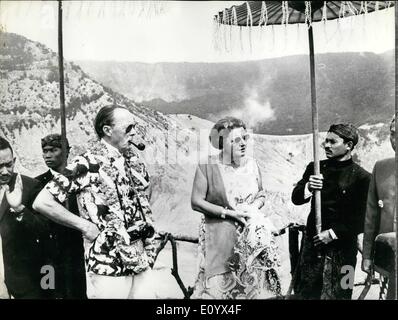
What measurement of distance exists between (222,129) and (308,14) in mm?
1104

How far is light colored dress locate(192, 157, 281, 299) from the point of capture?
5.84 m

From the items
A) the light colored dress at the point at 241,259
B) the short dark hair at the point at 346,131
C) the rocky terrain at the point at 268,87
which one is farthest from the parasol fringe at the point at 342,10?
the light colored dress at the point at 241,259

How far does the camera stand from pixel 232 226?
5.84 meters

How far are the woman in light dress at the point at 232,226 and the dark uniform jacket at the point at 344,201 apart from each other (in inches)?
19.5

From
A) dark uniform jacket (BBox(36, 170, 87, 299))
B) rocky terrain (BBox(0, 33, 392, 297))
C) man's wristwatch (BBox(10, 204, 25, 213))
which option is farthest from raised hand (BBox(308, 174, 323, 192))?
man's wristwatch (BBox(10, 204, 25, 213))

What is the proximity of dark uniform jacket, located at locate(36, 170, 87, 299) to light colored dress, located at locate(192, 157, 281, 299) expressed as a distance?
91 centimetres

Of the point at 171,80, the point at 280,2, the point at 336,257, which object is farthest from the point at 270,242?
the point at 280,2

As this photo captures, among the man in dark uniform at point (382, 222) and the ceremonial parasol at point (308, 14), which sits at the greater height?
the ceremonial parasol at point (308, 14)

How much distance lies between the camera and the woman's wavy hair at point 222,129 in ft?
19.2

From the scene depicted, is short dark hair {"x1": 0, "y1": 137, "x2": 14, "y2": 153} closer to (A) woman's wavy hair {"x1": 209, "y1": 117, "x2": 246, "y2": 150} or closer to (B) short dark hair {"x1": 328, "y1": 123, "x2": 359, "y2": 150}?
(A) woman's wavy hair {"x1": 209, "y1": 117, "x2": 246, "y2": 150}

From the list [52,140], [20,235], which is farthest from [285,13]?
[20,235]

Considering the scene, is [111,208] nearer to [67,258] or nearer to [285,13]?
[67,258]

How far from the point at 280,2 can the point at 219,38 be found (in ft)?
1.78

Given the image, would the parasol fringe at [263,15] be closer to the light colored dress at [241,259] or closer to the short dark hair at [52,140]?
the light colored dress at [241,259]
